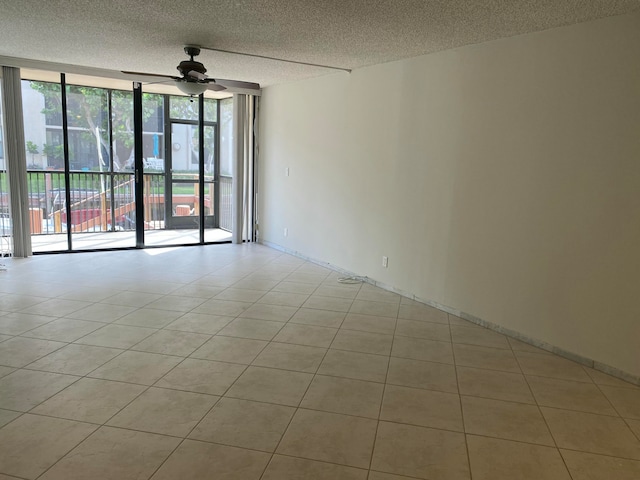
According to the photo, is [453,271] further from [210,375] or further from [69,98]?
[69,98]

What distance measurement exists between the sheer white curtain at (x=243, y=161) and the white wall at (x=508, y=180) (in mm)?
1792

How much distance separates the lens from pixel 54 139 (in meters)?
6.77

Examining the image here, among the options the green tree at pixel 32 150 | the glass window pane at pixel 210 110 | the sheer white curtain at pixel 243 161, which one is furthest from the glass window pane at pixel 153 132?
the green tree at pixel 32 150

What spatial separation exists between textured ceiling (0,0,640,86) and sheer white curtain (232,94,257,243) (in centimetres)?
203

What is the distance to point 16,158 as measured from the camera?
5684 mm

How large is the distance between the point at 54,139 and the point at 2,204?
1.47 meters

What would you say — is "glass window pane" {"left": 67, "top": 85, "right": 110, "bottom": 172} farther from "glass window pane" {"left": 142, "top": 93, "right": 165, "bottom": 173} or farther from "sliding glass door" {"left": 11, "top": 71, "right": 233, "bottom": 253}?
"glass window pane" {"left": 142, "top": 93, "right": 165, "bottom": 173}

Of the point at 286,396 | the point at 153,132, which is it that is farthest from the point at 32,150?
the point at 286,396

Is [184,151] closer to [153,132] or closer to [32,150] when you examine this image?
[153,132]

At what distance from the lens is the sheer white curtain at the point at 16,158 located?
5504 mm

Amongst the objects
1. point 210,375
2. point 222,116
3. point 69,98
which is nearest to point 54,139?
point 69,98

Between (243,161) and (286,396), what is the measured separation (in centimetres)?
505

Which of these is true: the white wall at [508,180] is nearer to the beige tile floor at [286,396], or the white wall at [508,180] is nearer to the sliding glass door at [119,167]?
the beige tile floor at [286,396]

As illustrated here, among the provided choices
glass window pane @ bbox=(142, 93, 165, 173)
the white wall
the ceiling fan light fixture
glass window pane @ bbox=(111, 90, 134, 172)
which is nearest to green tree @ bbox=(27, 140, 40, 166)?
glass window pane @ bbox=(111, 90, 134, 172)
